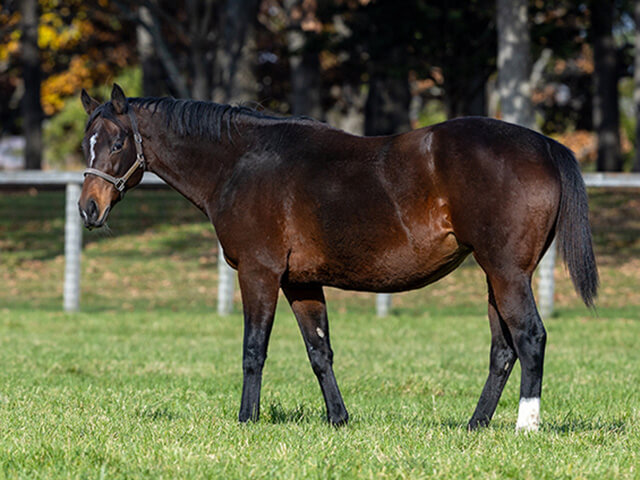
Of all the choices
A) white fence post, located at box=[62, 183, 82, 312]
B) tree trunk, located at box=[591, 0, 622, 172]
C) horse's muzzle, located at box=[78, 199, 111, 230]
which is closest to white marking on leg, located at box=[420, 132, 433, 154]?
horse's muzzle, located at box=[78, 199, 111, 230]

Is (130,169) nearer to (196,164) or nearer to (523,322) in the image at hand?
(196,164)

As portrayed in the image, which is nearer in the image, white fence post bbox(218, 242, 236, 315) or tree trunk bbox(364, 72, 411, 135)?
white fence post bbox(218, 242, 236, 315)

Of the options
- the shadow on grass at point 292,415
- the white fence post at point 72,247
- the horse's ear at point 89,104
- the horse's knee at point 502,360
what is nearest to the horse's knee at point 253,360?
the shadow on grass at point 292,415

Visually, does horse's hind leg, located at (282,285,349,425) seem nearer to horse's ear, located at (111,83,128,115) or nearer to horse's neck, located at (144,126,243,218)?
horse's neck, located at (144,126,243,218)

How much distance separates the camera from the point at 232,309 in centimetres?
1532

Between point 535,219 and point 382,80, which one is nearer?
point 535,219

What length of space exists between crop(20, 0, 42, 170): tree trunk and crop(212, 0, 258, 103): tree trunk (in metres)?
8.01

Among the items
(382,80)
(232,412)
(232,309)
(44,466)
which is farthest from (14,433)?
(382,80)

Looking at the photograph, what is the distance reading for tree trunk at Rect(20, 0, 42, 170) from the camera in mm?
29761

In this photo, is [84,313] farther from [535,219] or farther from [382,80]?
[382,80]

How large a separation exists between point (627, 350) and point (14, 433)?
27.0 feet

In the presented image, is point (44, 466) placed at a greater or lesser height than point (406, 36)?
lesser

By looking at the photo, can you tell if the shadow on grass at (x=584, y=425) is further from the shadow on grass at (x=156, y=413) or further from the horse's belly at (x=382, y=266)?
the shadow on grass at (x=156, y=413)

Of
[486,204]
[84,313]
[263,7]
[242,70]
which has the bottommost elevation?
[84,313]
